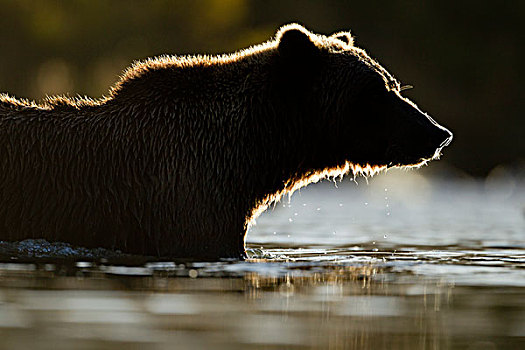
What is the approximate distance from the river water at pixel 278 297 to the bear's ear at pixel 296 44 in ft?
5.26

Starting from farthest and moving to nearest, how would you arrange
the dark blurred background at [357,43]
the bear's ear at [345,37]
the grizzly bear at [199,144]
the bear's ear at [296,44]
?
the dark blurred background at [357,43] → the bear's ear at [345,37] → the bear's ear at [296,44] → the grizzly bear at [199,144]

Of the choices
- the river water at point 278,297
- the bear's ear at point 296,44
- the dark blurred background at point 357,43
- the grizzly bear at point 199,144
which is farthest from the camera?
the dark blurred background at point 357,43

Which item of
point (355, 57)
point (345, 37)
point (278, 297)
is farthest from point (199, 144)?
point (278, 297)

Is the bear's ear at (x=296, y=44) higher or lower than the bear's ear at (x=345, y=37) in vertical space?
lower

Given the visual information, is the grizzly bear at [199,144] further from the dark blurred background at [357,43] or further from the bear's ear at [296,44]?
the dark blurred background at [357,43]

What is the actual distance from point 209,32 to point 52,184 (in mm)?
24212

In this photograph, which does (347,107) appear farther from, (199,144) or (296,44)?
(199,144)

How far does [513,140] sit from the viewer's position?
3219 centimetres

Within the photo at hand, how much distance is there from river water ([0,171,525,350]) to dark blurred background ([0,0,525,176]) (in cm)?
1879

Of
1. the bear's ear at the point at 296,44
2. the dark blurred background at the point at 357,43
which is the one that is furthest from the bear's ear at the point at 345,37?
the dark blurred background at the point at 357,43

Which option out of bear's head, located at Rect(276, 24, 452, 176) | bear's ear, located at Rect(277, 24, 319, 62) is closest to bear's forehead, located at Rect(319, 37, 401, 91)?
bear's head, located at Rect(276, 24, 452, 176)

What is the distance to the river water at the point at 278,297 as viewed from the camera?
4.68 m

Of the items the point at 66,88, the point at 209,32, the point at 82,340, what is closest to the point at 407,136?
the point at 82,340

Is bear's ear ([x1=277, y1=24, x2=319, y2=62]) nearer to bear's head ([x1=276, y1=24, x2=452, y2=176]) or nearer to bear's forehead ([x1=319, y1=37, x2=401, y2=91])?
bear's head ([x1=276, y1=24, x2=452, y2=176])
